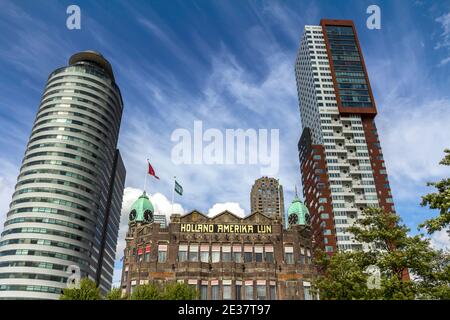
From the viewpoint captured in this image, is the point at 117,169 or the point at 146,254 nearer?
the point at 146,254

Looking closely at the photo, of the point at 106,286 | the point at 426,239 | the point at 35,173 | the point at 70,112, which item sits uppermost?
the point at 70,112

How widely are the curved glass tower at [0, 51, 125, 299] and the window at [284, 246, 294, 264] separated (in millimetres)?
73388

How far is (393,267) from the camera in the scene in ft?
88.1

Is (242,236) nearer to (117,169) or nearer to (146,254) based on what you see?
(146,254)

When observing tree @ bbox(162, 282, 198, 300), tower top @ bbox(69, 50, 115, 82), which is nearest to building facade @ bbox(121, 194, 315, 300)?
tree @ bbox(162, 282, 198, 300)

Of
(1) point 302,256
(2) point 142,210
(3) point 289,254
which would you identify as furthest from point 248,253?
(2) point 142,210

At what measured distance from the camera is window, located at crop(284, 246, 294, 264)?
2149 inches

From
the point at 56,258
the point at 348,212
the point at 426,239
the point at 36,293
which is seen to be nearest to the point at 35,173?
the point at 56,258

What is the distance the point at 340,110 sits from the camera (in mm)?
131500

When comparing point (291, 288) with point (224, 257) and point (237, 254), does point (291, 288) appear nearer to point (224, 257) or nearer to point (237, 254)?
point (237, 254)

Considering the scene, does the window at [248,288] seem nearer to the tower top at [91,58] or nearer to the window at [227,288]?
the window at [227,288]

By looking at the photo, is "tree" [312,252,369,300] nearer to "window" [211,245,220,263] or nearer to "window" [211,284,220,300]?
"window" [211,284,220,300]
